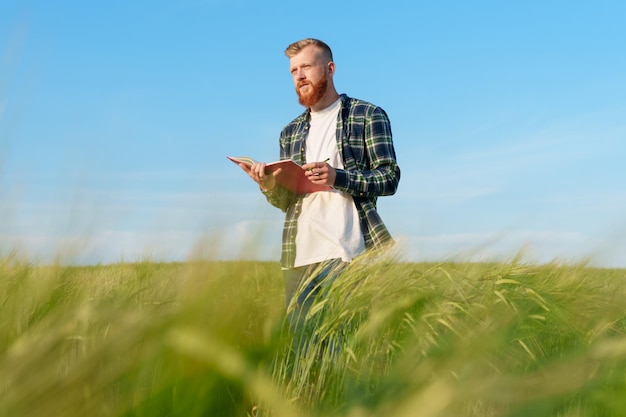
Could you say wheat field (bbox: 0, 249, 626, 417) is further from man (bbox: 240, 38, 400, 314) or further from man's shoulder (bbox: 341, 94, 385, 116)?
man's shoulder (bbox: 341, 94, 385, 116)

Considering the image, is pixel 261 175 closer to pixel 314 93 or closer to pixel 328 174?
pixel 328 174

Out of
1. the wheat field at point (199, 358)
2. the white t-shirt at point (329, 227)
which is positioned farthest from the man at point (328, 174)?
the wheat field at point (199, 358)

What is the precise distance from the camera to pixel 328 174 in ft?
7.40

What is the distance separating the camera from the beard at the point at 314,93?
2629 millimetres

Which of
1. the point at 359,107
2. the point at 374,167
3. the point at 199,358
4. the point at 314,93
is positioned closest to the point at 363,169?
the point at 374,167

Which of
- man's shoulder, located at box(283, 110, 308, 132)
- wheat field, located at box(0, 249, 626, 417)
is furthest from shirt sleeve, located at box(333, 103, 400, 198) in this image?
wheat field, located at box(0, 249, 626, 417)

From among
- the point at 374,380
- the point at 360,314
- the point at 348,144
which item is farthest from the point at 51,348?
the point at 348,144

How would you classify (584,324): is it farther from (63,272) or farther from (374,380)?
(63,272)

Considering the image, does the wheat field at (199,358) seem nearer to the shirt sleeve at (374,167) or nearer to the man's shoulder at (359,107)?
the shirt sleeve at (374,167)

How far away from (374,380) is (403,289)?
40 cm

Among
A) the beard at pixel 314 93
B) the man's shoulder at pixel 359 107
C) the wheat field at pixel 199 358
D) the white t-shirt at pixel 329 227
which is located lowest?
the wheat field at pixel 199 358

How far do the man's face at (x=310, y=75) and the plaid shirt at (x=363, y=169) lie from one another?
0.10 m

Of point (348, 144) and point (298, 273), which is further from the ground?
point (348, 144)

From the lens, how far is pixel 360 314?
6.34 ft
